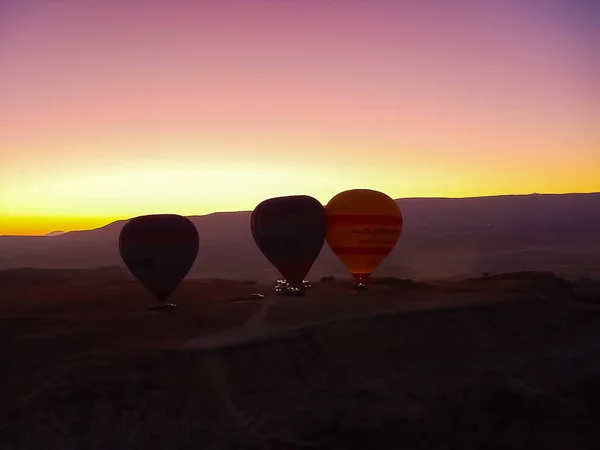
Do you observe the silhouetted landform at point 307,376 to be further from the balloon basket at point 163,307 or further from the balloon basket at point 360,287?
the balloon basket at point 360,287

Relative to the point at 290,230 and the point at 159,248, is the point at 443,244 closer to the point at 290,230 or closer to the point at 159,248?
the point at 290,230

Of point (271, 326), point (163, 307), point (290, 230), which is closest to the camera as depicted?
point (271, 326)

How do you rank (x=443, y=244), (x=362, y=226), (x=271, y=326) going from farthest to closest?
(x=443, y=244) < (x=362, y=226) < (x=271, y=326)

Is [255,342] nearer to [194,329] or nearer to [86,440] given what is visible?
[194,329]

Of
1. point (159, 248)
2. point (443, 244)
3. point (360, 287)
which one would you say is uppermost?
point (159, 248)

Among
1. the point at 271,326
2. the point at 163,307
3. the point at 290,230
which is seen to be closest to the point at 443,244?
the point at 290,230

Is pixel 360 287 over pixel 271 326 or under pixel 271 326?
over

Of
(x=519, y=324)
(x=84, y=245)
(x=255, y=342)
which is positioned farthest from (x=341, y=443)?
(x=84, y=245)
